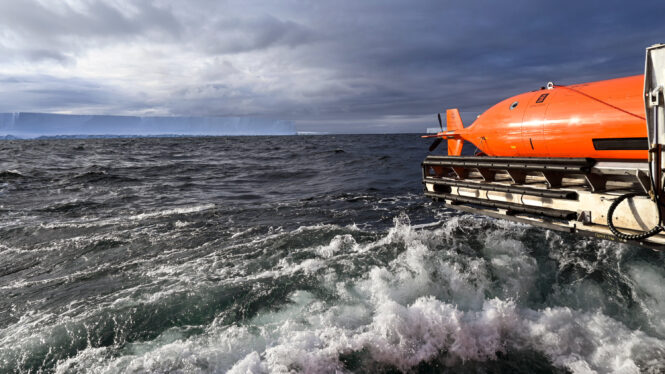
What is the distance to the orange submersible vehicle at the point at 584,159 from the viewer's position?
397 cm

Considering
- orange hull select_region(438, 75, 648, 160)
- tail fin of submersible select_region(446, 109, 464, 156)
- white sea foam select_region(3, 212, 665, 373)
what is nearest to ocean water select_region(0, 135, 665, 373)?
white sea foam select_region(3, 212, 665, 373)

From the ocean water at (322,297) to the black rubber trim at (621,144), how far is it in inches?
90.3

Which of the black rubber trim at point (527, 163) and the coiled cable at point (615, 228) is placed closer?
the coiled cable at point (615, 228)

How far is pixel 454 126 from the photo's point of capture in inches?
336

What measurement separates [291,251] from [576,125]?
553cm

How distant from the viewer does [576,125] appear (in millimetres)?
5082

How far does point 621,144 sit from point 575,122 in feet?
2.16

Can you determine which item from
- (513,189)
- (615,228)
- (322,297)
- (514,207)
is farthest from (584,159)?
(322,297)

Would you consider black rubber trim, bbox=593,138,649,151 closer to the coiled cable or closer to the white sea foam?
the coiled cable

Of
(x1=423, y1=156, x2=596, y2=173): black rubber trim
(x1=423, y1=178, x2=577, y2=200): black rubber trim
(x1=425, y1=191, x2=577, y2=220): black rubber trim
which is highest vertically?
(x1=423, y1=156, x2=596, y2=173): black rubber trim

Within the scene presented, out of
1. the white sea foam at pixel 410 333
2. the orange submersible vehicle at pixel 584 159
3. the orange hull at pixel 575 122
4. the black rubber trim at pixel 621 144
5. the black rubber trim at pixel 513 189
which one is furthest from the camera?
the black rubber trim at pixel 513 189

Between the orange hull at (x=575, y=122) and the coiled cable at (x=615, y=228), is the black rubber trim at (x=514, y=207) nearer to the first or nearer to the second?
the coiled cable at (x=615, y=228)

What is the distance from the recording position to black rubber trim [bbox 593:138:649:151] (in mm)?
4430

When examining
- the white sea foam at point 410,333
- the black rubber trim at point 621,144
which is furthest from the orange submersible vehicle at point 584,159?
the white sea foam at point 410,333
